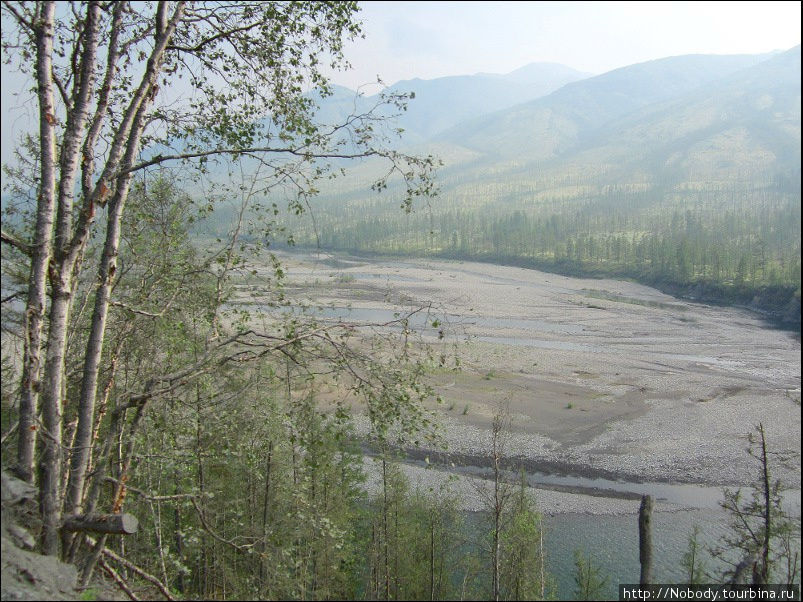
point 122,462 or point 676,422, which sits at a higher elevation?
point 122,462

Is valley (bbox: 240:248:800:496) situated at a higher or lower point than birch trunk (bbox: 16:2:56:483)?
lower

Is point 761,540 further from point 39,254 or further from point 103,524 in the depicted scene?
point 39,254

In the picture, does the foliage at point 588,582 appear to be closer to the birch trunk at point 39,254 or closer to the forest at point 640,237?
the birch trunk at point 39,254

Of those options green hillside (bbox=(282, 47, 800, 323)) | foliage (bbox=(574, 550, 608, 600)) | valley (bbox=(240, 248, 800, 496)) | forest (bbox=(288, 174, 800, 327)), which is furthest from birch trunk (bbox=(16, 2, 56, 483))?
forest (bbox=(288, 174, 800, 327))

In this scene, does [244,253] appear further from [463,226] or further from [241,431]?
[463,226]

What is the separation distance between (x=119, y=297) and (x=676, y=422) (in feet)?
89.6

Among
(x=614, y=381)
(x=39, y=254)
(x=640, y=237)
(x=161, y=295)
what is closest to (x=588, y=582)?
(x=161, y=295)

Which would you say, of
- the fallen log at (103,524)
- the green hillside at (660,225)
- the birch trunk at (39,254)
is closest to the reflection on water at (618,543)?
the green hillside at (660,225)

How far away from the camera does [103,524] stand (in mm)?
5305

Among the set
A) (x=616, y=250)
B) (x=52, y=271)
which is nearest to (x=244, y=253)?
(x=52, y=271)

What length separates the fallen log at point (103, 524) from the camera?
5.26 m

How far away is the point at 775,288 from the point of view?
193ft

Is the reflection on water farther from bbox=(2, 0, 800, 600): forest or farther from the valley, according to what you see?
bbox=(2, 0, 800, 600): forest

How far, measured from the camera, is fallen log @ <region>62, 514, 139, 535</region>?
17.3ft
